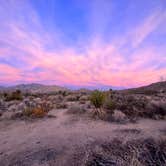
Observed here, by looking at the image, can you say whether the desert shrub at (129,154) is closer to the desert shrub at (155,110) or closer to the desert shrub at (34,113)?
the desert shrub at (34,113)

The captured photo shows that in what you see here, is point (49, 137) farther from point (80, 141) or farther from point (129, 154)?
point (129, 154)

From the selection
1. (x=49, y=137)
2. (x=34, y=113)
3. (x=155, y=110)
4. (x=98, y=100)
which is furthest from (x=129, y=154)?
(x=155, y=110)

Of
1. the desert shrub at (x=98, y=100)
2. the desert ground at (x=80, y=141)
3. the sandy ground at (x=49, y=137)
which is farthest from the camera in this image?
the desert shrub at (x=98, y=100)

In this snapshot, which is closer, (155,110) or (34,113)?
(34,113)

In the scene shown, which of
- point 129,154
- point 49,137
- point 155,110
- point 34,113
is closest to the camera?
point 129,154

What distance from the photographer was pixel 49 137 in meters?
7.97

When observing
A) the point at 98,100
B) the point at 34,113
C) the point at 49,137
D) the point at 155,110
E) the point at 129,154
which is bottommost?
the point at 49,137

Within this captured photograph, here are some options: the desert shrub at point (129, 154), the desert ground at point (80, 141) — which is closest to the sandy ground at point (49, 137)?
the desert ground at point (80, 141)

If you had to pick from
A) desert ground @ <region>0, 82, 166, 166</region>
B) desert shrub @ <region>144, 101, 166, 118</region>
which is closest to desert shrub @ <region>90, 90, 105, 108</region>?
desert ground @ <region>0, 82, 166, 166</region>

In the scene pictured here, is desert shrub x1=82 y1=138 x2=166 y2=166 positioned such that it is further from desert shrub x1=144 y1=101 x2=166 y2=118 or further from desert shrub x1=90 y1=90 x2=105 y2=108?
desert shrub x1=90 y1=90 x2=105 y2=108

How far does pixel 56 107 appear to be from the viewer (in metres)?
16.8

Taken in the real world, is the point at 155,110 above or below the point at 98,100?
below

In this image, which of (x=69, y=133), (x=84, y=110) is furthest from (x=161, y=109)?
(x=69, y=133)

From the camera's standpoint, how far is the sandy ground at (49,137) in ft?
19.0
